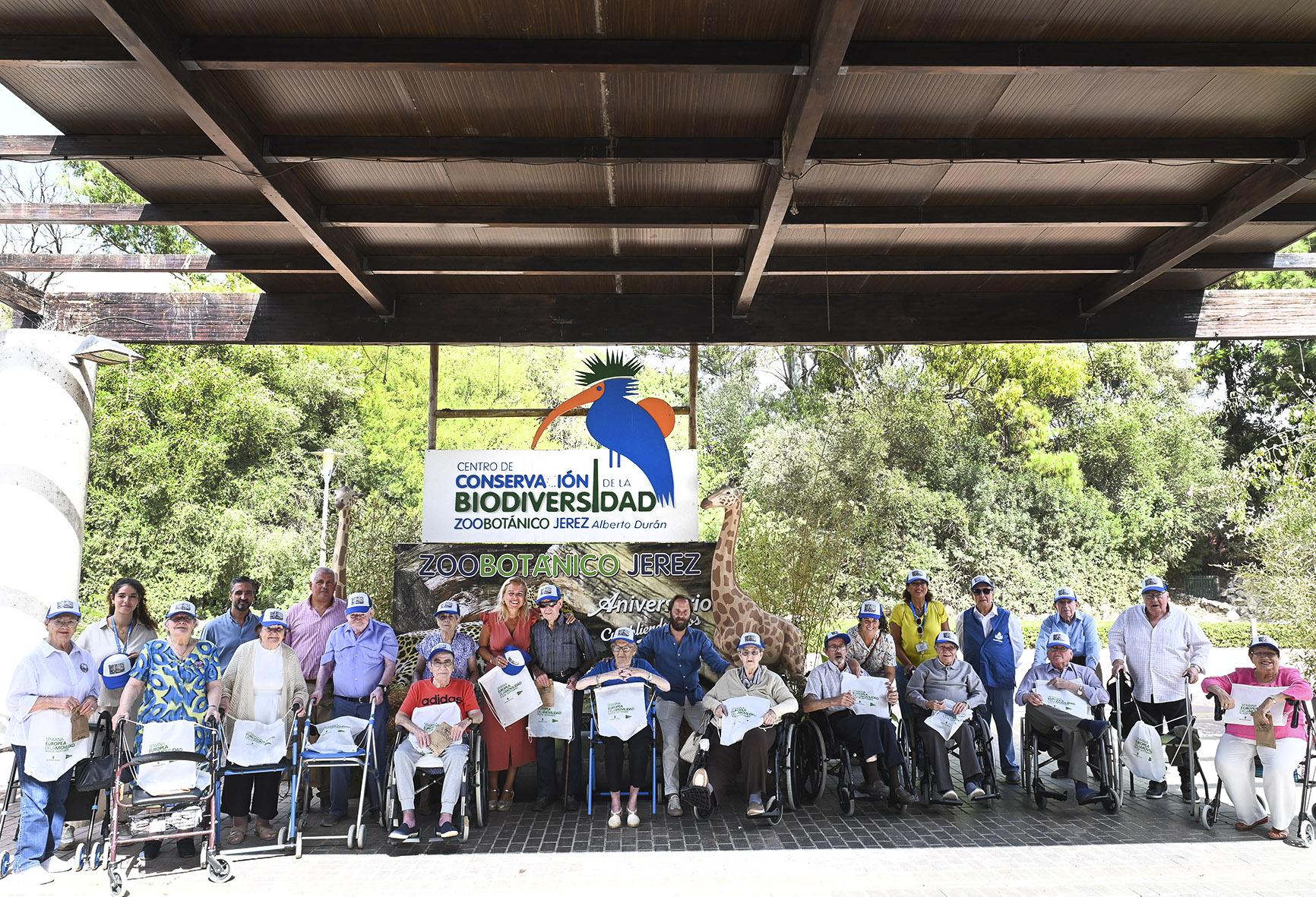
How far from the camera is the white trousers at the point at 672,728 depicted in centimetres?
638

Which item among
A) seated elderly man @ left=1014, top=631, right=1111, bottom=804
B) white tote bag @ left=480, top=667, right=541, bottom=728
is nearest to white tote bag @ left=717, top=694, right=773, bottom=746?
white tote bag @ left=480, top=667, right=541, bottom=728

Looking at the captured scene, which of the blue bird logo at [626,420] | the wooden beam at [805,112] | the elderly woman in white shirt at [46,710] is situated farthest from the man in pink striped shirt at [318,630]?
the wooden beam at [805,112]

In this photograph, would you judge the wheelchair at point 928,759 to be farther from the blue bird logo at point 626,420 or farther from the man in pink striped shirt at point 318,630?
the man in pink striped shirt at point 318,630

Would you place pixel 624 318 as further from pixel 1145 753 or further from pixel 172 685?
pixel 1145 753

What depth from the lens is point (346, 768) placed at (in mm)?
6320

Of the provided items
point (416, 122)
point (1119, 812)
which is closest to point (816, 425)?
point (1119, 812)

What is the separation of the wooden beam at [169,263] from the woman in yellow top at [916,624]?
5.38 m

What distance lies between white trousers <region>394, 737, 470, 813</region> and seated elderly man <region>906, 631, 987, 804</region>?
317cm

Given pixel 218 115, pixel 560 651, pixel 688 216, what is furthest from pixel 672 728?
pixel 218 115

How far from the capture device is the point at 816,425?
82.2ft

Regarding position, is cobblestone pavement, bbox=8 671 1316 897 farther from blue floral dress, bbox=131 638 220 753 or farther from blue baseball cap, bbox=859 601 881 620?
blue baseball cap, bbox=859 601 881 620

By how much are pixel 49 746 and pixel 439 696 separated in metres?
2.21

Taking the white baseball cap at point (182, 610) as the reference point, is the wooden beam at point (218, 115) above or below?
above

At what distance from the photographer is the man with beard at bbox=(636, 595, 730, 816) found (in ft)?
21.3
